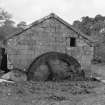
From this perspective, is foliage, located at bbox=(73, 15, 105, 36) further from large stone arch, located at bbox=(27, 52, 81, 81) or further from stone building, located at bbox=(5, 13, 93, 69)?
large stone arch, located at bbox=(27, 52, 81, 81)

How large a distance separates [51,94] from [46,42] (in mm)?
3509

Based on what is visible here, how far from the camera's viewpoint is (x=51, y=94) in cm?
680

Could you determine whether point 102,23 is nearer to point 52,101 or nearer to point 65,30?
point 65,30

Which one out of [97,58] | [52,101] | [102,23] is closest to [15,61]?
[52,101]

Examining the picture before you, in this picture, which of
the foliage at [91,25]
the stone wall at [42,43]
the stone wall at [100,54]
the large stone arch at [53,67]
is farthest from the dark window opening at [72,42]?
the foliage at [91,25]

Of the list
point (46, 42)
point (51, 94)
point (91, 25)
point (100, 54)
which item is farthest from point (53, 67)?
point (91, 25)

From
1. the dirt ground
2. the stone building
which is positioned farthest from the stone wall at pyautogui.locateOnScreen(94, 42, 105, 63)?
the dirt ground

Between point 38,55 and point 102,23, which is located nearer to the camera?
point 38,55

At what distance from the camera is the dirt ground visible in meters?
5.97

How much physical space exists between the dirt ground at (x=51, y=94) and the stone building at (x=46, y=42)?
1727mm

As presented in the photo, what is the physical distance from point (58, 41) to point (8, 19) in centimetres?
→ 1897

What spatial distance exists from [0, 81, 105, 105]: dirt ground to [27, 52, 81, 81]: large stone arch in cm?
125

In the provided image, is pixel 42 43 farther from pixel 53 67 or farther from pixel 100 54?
pixel 100 54

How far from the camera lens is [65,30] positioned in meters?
9.77
